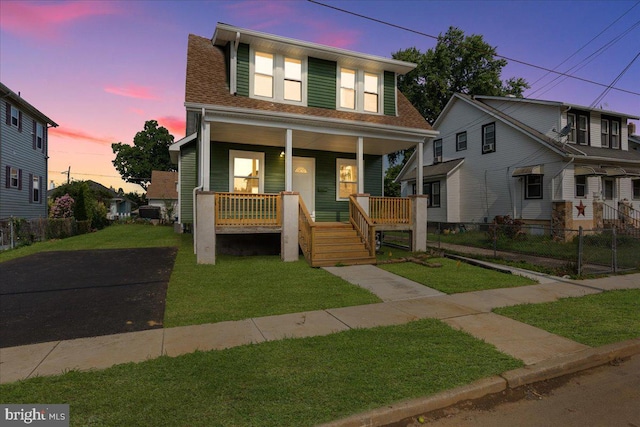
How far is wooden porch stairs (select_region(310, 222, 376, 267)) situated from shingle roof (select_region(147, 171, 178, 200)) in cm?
3465

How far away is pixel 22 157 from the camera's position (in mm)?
19656

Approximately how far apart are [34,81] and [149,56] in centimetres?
640

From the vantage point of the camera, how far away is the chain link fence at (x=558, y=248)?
30.4ft

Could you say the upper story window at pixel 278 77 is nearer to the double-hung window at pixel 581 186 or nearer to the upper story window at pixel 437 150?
the double-hung window at pixel 581 186

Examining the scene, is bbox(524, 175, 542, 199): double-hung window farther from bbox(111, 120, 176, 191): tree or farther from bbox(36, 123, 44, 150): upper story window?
bbox(111, 120, 176, 191): tree

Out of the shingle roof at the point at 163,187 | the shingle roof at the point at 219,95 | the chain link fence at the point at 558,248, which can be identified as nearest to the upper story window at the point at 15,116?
the shingle roof at the point at 219,95

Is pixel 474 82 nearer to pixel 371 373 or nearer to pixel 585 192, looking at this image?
pixel 585 192

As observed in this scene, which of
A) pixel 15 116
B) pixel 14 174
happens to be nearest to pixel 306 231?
pixel 14 174

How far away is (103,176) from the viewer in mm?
61719

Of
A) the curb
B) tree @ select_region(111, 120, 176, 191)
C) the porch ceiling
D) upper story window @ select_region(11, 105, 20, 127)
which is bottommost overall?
the curb

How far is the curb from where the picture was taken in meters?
2.69

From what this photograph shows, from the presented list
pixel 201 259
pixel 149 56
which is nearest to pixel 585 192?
pixel 201 259

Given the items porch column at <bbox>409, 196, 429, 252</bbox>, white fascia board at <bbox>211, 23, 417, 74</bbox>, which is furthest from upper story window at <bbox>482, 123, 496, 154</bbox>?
porch column at <bbox>409, 196, 429, 252</bbox>

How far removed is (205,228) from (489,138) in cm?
1742
